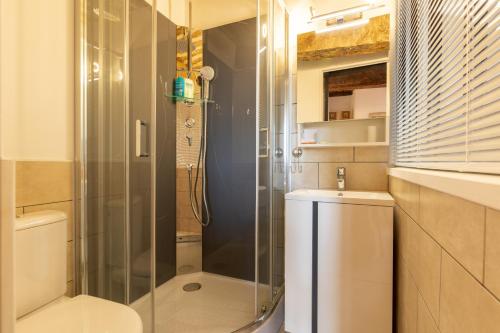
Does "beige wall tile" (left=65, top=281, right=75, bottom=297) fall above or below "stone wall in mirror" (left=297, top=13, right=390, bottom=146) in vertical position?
below

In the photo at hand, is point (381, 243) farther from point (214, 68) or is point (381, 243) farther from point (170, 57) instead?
point (170, 57)

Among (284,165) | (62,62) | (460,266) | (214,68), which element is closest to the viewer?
(460,266)

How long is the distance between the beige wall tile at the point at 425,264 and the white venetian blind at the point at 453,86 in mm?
250

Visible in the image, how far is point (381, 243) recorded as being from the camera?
1375mm

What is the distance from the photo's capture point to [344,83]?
6.11 ft

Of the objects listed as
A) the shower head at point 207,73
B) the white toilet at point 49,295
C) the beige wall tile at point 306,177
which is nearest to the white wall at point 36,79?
the white toilet at point 49,295

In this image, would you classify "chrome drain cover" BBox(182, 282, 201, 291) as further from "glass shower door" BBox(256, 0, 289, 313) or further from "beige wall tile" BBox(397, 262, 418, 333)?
"beige wall tile" BBox(397, 262, 418, 333)

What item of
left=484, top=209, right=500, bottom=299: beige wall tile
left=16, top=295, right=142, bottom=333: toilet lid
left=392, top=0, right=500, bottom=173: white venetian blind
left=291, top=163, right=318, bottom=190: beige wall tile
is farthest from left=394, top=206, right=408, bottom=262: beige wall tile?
left=16, top=295, right=142, bottom=333: toilet lid

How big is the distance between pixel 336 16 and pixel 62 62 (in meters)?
1.80

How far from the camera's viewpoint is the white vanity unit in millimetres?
1370

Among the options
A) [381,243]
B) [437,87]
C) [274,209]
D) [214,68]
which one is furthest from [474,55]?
[214,68]

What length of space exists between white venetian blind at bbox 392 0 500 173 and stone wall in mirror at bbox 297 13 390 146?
47 centimetres

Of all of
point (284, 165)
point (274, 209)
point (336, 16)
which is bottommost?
point (274, 209)

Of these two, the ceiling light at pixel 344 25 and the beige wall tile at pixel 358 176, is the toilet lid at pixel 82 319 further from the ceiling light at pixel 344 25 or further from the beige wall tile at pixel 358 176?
the ceiling light at pixel 344 25
